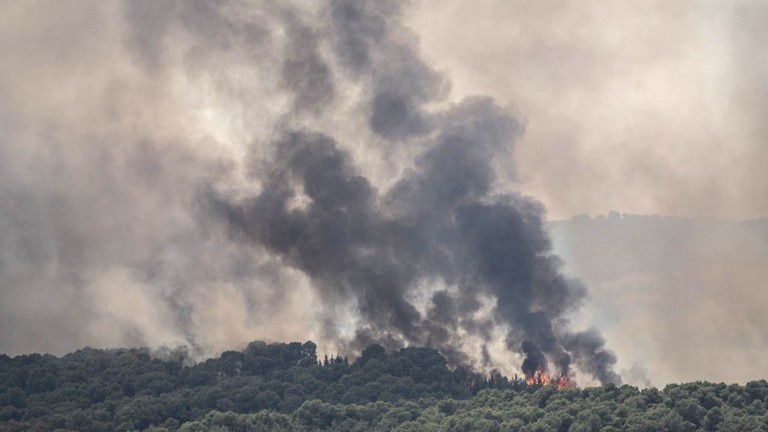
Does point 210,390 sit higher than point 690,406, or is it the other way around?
point 210,390

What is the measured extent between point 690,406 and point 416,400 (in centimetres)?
3599

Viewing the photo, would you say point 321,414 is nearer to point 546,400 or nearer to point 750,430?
point 546,400

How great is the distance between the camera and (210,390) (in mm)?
199750

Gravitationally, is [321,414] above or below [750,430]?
above

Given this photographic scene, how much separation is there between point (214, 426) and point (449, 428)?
90.2 feet

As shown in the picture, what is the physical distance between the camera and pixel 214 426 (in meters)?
182

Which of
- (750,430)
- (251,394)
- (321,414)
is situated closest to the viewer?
(750,430)

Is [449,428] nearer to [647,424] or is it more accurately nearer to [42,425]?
[647,424]

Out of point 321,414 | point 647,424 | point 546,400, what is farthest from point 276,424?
point 647,424

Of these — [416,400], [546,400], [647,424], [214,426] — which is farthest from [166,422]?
[647,424]

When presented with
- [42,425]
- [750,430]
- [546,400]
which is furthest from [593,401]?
[42,425]

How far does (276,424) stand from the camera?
7224 inches

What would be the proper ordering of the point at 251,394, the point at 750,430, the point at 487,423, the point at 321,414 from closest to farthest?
the point at 750,430
the point at 487,423
the point at 321,414
the point at 251,394

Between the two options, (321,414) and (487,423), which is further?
(321,414)
